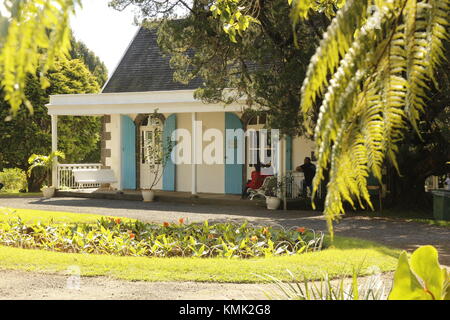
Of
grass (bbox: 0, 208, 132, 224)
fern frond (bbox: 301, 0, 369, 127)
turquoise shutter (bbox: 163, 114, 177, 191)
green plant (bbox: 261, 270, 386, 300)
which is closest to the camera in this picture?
fern frond (bbox: 301, 0, 369, 127)

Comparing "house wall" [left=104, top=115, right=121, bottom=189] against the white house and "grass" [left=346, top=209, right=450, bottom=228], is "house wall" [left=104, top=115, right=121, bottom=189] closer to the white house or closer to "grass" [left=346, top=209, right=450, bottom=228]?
the white house

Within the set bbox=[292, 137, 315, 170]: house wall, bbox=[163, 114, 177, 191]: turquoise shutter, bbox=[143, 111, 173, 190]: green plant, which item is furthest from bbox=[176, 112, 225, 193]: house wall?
bbox=[292, 137, 315, 170]: house wall

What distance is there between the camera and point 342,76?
6.44 ft

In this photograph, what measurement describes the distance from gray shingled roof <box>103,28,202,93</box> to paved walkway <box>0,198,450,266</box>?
193 inches

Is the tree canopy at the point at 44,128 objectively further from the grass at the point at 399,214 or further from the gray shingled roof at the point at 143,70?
the grass at the point at 399,214

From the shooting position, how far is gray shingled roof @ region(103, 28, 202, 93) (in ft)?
70.9

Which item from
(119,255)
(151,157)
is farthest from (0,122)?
(119,255)

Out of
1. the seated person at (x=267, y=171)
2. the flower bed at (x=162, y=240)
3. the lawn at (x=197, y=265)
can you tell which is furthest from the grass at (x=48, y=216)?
the seated person at (x=267, y=171)

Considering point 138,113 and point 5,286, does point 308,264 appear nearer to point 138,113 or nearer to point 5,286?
point 5,286

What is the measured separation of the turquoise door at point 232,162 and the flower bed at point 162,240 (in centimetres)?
925

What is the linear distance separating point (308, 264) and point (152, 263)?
73.8 inches

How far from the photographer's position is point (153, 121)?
20.8 meters

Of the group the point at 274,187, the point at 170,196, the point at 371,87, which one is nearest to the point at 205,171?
the point at 170,196

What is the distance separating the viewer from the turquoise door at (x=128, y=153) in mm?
21062
